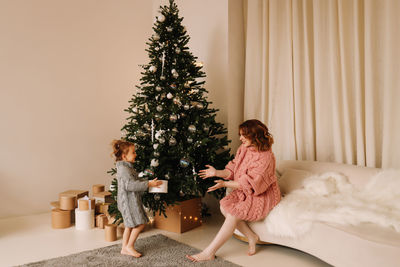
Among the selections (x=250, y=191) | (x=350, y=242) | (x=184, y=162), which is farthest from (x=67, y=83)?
(x=350, y=242)

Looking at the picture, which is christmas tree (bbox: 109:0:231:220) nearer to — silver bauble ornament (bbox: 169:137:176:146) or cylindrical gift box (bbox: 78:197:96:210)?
silver bauble ornament (bbox: 169:137:176:146)

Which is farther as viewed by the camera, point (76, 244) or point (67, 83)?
point (67, 83)

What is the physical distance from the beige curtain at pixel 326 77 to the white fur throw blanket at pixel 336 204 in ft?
1.48

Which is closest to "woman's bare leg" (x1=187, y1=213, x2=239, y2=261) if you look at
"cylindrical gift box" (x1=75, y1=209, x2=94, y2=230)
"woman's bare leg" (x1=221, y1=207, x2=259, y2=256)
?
"woman's bare leg" (x1=221, y1=207, x2=259, y2=256)

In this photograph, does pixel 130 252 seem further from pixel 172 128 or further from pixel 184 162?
pixel 172 128

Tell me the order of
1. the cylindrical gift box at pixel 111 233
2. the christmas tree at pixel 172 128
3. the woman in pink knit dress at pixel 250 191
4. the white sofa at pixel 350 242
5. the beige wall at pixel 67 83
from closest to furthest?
the white sofa at pixel 350 242 < the woman in pink knit dress at pixel 250 191 < the cylindrical gift box at pixel 111 233 < the christmas tree at pixel 172 128 < the beige wall at pixel 67 83

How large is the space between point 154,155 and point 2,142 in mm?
1889

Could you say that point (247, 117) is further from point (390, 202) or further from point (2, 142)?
point (2, 142)

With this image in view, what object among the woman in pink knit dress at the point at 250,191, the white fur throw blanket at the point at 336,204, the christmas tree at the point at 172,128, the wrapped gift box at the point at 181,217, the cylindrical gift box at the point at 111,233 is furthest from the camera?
the wrapped gift box at the point at 181,217

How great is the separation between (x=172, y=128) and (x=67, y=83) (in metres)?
1.73

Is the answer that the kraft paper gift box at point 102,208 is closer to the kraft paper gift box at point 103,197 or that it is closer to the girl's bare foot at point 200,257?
the kraft paper gift box at point 103,197

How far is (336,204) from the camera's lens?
2387 mm

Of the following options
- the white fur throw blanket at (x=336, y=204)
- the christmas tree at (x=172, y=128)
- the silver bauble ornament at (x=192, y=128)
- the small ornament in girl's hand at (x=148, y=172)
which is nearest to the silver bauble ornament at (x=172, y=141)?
the christmas tree at (x=172, y=128)

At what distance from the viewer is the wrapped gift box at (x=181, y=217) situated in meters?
3.13
